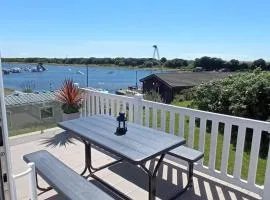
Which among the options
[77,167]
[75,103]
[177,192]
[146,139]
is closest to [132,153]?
[146,139]

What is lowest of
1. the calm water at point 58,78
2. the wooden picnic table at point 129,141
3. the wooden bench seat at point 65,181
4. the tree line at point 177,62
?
the calm water at point 58,78

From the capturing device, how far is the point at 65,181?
213 centimetres

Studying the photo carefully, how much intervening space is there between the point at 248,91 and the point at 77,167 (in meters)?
4.10

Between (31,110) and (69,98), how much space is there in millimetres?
802

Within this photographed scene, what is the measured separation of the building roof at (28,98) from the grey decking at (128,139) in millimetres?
2194

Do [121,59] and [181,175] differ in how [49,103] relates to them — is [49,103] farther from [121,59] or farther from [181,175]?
[121,59]

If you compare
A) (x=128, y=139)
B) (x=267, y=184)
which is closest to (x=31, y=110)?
(x=128, y=139)

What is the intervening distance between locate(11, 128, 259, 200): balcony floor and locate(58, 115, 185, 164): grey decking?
71cm

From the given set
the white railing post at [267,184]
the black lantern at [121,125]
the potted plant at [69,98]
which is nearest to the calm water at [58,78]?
the potted plant at [69,98]

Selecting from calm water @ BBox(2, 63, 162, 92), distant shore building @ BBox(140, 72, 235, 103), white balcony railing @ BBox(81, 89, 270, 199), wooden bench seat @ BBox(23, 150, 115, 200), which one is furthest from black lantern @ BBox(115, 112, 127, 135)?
distant shore building @ BBox(140, 72, 235, 103)

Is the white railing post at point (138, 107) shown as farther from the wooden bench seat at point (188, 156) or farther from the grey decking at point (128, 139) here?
the wooden bench seat at point (188, 156)

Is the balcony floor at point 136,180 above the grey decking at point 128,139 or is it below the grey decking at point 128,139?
below

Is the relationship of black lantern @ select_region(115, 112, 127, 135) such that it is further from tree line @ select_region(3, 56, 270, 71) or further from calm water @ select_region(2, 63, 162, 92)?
tree line @ select_region(3, 56, 270, 71)

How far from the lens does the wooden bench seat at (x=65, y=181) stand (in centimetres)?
193
